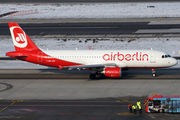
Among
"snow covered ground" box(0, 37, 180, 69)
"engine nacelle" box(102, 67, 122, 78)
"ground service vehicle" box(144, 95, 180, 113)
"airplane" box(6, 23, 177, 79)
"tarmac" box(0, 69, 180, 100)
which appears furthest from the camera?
"snow covered ground" box(0, 37, 180, 69)

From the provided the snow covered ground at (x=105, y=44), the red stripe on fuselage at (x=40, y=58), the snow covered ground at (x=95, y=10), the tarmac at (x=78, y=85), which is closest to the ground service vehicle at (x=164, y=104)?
the tarmac at (x=78, y=85)

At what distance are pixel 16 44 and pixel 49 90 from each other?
39.8ft

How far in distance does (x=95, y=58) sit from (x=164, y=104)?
710 inches

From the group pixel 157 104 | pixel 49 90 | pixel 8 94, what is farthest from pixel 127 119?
pixel 8 94

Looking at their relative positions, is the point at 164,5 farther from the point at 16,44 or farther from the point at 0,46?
the point at 16,44

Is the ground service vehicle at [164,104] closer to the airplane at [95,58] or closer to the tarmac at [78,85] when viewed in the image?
the tarmac at [78,85]

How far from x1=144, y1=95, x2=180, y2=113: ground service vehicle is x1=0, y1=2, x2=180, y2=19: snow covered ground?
7107 cm

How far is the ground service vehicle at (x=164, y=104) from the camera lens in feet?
99.6

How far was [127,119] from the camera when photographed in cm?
2931

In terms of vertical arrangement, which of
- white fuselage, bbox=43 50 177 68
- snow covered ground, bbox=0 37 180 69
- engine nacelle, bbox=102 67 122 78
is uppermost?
snow covered ground, bbox=0 37 180 69

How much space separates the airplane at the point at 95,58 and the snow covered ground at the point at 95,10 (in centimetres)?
5412

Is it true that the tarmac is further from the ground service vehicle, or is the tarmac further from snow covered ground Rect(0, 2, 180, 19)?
snow covered ground Rect(0, 2, 180, 19)

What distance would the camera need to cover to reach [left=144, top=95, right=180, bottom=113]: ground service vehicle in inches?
1195

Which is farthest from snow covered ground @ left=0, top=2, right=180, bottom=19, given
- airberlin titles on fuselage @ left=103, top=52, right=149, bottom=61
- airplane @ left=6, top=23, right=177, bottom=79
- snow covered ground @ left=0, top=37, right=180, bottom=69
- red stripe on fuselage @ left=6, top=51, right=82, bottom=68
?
airberlin titles on fuselage @ left=103, top=52, right=149, bottom=61
